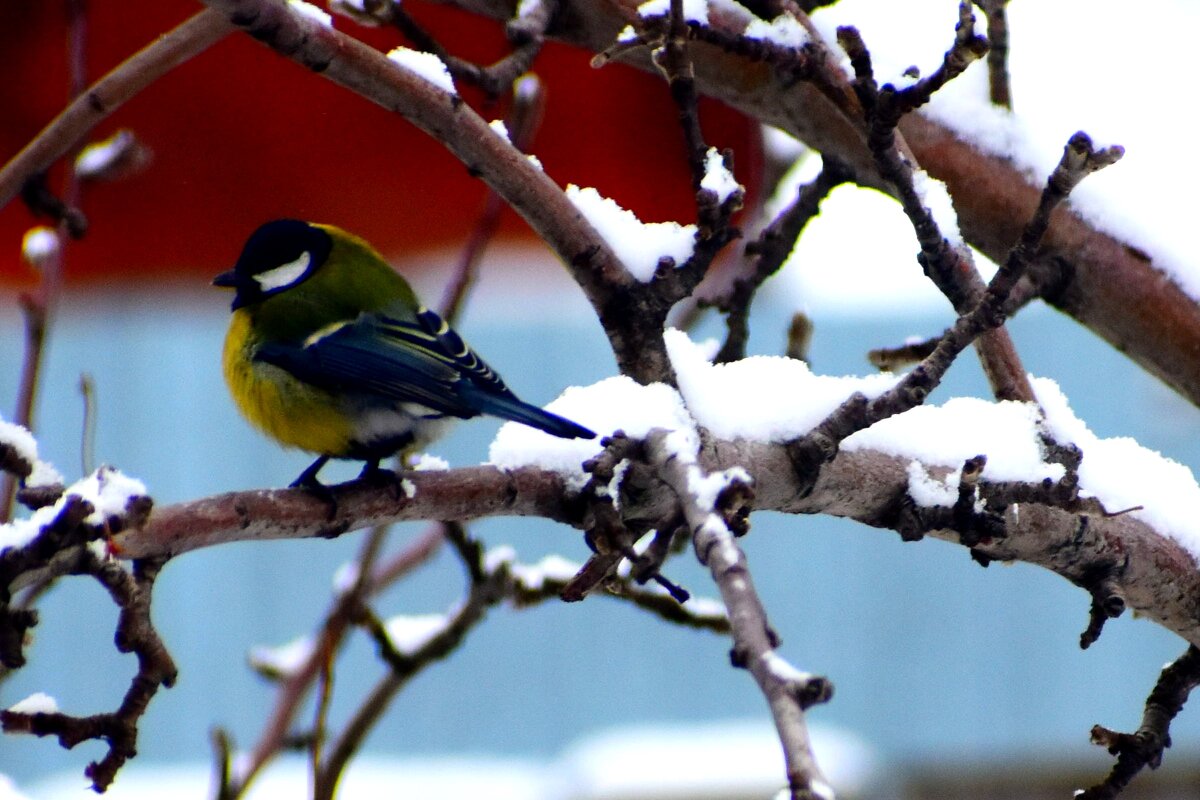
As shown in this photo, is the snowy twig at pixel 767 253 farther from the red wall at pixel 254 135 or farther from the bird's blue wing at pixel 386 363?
the red wall at pixel 254 135

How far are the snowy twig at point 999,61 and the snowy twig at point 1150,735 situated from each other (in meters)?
0.85

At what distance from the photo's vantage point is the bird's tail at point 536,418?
1376 mm

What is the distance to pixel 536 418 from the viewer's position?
143 cm

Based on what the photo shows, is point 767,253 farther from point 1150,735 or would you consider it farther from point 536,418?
point 1150,735

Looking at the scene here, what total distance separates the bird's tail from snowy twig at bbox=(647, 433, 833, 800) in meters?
0.32

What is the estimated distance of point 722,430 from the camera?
1.37 m

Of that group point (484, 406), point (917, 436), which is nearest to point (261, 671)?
point (484, 406)

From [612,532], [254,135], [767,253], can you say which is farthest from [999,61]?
[254,135]

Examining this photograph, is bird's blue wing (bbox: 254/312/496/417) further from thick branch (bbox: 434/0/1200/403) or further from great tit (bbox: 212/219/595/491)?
thick branch (bbox: 434/0/1200/403)

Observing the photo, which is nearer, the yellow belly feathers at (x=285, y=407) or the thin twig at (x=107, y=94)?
the thin twig at (x=107, y=94)

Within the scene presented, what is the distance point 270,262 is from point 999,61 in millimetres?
1215

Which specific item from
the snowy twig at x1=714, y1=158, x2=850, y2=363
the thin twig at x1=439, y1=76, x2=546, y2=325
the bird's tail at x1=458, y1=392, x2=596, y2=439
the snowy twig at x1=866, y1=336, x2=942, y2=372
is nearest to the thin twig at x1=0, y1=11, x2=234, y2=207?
the thin twig at x1=439, y1=76, x2=546, y2=325

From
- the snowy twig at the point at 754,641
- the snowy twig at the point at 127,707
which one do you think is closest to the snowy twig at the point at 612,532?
the snowy twig at the point at 754,641

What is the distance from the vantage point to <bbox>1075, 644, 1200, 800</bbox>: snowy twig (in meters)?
1.48
